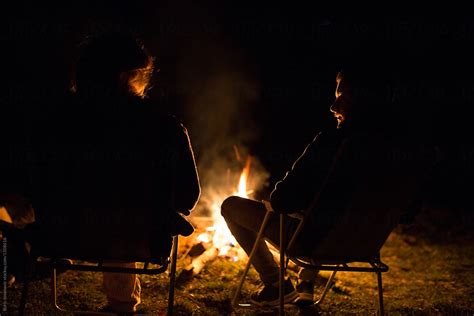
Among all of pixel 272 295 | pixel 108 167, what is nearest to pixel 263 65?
pixel 272 295

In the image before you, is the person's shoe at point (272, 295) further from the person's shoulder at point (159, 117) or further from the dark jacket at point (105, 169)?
the person's shoulder at point (159, 117)

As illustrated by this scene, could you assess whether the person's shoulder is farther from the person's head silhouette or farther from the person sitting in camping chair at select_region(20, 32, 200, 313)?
the person's head silhouette

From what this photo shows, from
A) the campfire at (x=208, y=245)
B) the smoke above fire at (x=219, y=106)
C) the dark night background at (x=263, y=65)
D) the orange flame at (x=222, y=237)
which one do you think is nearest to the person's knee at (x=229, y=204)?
the campfire at (x=208, y=245)

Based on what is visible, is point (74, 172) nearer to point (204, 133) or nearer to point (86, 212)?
point (86, 212)

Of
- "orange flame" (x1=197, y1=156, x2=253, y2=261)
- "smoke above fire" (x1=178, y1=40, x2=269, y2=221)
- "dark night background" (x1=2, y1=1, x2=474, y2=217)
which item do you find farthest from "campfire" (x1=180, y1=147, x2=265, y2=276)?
"dark night background" (x1=2, y1=1, x2=474, y2=217)

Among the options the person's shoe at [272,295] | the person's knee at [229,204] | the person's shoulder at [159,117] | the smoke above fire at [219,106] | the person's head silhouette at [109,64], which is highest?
the smoke above fire at [219,106]

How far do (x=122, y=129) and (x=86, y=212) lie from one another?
45 centimetres

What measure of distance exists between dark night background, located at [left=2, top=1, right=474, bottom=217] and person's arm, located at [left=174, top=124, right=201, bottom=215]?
5211 mm

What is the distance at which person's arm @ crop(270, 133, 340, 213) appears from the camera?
2.39 meters

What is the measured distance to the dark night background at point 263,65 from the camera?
22.3 feet

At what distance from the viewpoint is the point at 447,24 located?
889 centimetres

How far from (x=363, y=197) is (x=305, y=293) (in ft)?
3.86

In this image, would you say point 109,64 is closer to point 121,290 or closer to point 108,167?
point 108,167

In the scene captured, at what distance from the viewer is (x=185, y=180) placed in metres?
2.31
